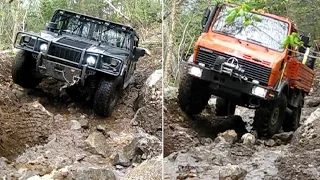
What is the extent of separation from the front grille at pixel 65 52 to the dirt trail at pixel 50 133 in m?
0.09

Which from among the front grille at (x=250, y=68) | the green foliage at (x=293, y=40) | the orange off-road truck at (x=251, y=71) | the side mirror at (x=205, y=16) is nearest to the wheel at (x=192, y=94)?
the orange off-road truck at (x=251, y=71)

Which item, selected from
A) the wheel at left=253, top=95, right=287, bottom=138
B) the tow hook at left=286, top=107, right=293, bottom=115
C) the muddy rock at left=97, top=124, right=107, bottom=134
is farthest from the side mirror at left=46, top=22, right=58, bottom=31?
the tow hook at left=286, top=107, right=293, bottom=115

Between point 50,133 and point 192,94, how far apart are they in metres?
0.53

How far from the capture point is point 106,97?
1.40m

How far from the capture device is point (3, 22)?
1489mm

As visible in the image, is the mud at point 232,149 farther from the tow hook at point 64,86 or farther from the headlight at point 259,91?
the tow hook at point 64,86

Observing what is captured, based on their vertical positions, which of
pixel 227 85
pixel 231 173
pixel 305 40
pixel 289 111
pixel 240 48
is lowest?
pixel 231 173

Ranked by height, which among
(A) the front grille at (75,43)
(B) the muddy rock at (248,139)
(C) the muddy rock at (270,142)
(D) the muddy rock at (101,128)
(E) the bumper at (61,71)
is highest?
(A) the front grille at (75,43)

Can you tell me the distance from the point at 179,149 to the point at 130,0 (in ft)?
1.94

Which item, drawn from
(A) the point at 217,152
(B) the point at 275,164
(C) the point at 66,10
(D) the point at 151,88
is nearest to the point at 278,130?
(B) the point at 275,164

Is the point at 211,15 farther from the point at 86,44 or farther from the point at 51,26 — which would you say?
the point at 51,26

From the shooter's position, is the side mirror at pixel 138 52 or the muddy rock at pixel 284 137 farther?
the muddy rock at pixel 284 137

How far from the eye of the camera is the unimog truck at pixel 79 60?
134cm

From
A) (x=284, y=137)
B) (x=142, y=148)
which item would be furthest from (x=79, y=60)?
(x=284, y=137)
